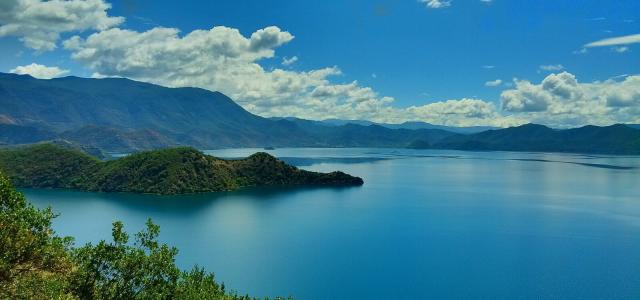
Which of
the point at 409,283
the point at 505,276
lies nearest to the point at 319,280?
the point at 409,283

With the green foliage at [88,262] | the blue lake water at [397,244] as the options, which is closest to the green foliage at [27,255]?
the green foliage at [88,262]

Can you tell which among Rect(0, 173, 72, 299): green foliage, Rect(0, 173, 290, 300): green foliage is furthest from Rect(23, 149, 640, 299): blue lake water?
Rect(0, 173, 72, 299): green foliage

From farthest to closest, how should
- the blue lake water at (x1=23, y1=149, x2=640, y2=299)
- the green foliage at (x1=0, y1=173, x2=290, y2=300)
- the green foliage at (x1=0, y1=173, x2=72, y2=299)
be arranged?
the blue lake water at (x1=23, y1=149, x2=640, y2=299)
the green foliage at (x1=0, y1=173, x2=290, y2=300)
the green foliage at (x1=0, y1=173, x2=72, y2=299)

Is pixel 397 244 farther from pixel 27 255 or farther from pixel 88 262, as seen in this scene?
pixel 27 255

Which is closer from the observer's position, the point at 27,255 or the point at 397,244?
the point at 27,255

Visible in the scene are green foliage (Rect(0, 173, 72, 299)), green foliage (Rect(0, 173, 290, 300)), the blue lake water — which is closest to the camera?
green foliage (Rect(0, 173, 72, 299))

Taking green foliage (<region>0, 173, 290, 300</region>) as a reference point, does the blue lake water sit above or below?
below

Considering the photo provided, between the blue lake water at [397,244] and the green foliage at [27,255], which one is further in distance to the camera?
the blue lake water at [397,244]

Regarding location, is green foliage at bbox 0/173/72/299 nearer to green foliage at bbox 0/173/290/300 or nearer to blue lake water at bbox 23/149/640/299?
green foliage at bbox 0/173/290/300

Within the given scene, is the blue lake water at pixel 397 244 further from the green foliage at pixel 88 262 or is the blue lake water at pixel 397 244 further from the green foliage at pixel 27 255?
the green foliage at pixel 27 255

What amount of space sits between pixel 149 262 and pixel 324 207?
151 metres

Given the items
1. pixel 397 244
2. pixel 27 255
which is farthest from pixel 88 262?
pixel 397 244

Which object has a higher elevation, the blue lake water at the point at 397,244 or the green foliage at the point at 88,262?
the green foliage at the point at 88,262

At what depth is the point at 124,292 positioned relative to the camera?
38.0 m
